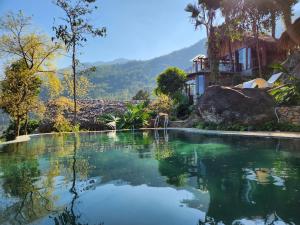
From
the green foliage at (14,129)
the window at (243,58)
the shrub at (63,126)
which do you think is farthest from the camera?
the window at (243,58)

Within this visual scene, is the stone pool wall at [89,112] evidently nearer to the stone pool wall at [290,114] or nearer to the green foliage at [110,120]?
the green foliage at [110,120]

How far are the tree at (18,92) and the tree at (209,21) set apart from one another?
642 inches

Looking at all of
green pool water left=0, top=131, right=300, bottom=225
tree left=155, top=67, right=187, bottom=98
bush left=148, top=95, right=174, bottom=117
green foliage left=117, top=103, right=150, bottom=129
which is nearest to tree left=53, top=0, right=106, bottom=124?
green foliage left=117, top=103, right=150, bottom=129

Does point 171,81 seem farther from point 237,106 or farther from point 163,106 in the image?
point 237,106

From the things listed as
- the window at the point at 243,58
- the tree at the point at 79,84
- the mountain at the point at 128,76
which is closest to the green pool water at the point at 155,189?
the tree at the point at 79,84

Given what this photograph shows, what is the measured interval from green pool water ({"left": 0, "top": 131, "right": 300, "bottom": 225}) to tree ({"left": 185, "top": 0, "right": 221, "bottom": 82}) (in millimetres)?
19663

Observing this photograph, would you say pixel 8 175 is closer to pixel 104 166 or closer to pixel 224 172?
pixel 104 166

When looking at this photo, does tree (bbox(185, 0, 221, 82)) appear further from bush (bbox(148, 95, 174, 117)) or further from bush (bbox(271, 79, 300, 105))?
bush (bbox(271, 79, 300, 105))

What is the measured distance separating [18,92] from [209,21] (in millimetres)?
19140

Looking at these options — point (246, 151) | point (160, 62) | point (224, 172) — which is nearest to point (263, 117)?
point (246, 151)

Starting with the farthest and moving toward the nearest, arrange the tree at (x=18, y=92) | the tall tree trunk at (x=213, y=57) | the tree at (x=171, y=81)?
the tree at (x=171, y=81)
the tall tree trunk at (x=213, y=57)
the tree at (x=18, y=92)

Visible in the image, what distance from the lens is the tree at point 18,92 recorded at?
20.0 metres

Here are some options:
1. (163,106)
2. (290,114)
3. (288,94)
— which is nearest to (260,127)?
(290,114)

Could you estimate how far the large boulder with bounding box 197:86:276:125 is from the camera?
63.1ft
